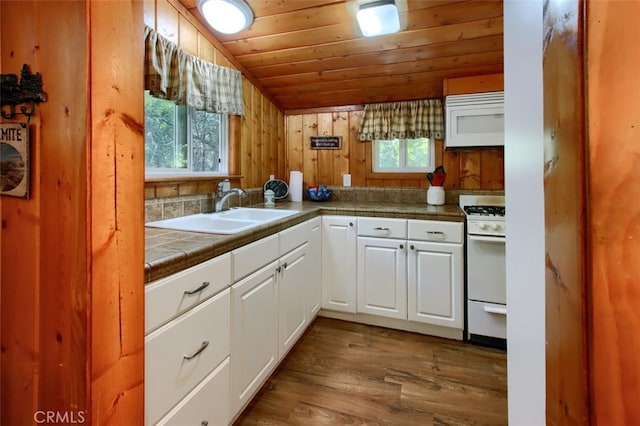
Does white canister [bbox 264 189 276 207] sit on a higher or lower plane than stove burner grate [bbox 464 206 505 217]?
higher

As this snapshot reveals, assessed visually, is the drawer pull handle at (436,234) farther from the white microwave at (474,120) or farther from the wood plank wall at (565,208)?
the wood plank wall at (565,208)

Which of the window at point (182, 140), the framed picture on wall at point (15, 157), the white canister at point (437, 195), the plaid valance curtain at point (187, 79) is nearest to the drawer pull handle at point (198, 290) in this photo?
the framed picture on wall at point (15, 157)

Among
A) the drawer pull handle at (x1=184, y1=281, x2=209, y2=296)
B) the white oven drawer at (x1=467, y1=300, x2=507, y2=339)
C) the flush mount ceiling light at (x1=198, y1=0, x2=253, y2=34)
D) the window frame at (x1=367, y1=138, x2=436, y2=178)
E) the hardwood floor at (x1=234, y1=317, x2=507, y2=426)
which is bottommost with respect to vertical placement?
the hardwood floor at (x1=234, y1=317, x2=507, y2=426)

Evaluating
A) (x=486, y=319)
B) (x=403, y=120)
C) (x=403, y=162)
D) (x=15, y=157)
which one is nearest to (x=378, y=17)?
(x=403, y=120)

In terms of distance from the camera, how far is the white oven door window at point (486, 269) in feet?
7.12

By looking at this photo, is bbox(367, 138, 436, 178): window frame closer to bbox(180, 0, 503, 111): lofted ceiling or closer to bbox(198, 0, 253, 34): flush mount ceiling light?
bbox(180, 0, 503, 111): lofted ceiling

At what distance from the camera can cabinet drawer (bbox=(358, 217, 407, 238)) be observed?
2402mm

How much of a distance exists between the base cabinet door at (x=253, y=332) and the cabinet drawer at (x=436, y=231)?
1111mm

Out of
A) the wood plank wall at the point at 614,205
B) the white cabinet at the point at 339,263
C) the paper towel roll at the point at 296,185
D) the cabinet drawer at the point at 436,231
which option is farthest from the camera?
the paper towel roll at the point at 296,185

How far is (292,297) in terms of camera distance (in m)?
2.08

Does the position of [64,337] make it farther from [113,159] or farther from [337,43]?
[337,43]

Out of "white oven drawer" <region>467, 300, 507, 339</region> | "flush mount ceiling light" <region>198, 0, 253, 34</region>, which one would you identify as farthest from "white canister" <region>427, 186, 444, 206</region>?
"flush mount ceiling light" <region>198, 0, 253, 34</region>

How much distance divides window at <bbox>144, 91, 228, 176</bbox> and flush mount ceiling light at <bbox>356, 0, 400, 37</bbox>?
125 cm

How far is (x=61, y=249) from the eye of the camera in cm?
63
